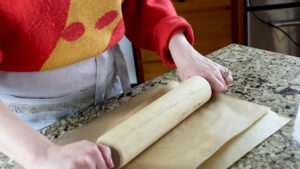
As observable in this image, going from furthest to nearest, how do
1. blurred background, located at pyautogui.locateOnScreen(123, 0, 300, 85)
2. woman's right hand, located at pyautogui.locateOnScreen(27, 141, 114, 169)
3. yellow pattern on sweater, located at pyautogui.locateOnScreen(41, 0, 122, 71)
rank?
blurred background, located at pyautogui.locateOnScreen(123, 0, 300, 85), yellow pattern on sweater, located at pyautogui.locateOnScreen(41, 0, 122, 71), woman's right hand, located at pyautogui.locateOnScreen(27, 141, 114, 169)

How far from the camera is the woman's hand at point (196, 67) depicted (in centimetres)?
64

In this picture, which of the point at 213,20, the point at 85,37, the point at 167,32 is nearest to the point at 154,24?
the point at 167,32

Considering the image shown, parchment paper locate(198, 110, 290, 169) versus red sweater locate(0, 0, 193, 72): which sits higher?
red sweater locate(0, 0, 193, 72)

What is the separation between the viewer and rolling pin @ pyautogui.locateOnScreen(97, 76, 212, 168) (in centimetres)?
51

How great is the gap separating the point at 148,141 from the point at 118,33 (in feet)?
0.86

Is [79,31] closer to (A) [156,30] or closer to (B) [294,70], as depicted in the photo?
(A) [156,30]

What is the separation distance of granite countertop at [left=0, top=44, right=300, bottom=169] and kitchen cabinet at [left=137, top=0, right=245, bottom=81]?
3.17ft

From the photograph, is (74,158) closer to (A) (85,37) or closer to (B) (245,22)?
(A) (85,37)

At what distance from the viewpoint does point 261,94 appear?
651 mm

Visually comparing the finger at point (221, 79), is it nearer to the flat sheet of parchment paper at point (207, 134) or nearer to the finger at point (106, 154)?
the flat sheet of parchment paper at point (207, 134)

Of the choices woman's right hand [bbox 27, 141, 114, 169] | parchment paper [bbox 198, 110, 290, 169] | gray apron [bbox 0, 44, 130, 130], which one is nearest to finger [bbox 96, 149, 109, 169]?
woman's right hand [bbox 27, 141, 114, 169]

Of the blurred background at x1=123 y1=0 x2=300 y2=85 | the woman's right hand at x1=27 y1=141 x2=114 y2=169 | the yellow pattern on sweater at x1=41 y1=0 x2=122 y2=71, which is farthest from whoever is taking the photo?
the blurred background at x1=123 y1=0 x2=300 y2=85

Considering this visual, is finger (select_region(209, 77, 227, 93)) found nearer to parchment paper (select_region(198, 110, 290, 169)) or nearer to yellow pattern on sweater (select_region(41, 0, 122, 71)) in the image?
parchment paper (select_region(198, 110, 290, 169))

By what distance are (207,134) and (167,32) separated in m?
0.24
